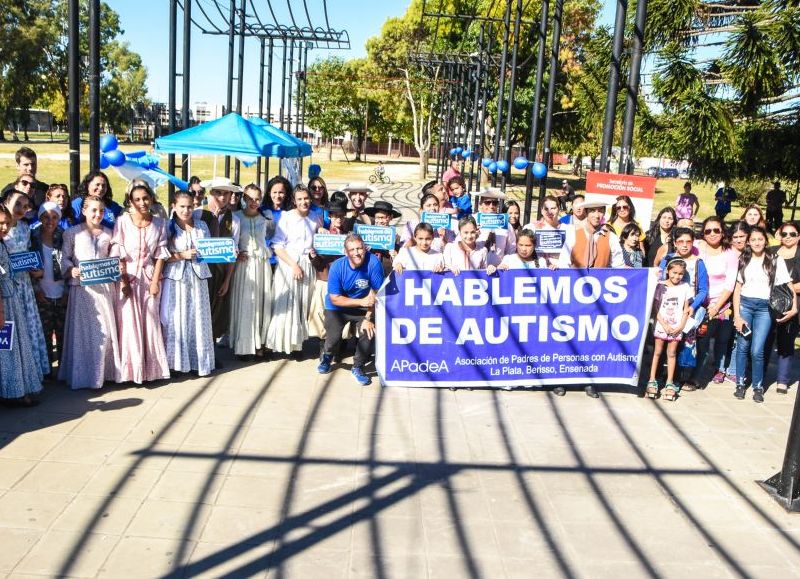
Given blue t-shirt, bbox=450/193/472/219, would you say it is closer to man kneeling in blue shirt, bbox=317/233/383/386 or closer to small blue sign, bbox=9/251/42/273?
man kneeling in blue shirt, bbox=317/233/383/386

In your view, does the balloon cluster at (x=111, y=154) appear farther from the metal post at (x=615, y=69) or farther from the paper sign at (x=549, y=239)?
the metal post at (x=615, y=69)

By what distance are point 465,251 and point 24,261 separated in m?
3.77

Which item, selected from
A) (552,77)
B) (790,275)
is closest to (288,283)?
(790,275)

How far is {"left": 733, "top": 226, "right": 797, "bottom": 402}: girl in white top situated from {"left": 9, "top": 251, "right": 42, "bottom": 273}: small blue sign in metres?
6.40

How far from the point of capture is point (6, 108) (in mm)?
70312

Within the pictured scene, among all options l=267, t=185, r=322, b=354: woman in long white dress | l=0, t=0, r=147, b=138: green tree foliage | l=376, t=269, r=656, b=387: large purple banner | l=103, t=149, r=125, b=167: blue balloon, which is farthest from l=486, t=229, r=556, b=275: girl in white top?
l=0, t=0, r=147, b=138: green tree foliage

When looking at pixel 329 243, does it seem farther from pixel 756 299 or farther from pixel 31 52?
pixel 31 52

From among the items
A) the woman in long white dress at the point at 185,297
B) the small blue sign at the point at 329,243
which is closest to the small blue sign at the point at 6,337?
the woman in long white dress at the point at 185,297

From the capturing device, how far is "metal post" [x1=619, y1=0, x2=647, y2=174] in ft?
30.1

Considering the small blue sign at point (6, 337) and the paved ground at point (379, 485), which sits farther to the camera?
the small blue sign at point (6, 337)

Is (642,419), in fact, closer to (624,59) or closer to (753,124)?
(624,59)

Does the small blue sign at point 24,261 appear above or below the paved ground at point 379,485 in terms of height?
above

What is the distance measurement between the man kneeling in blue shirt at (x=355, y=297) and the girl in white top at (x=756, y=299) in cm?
359

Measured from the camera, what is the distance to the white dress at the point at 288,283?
7.98 meters
